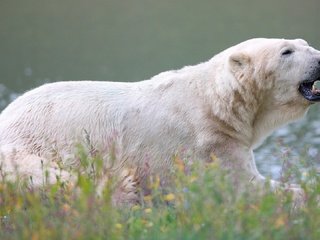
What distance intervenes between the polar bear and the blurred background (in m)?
8.59

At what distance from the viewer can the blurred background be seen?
19375 millimetres

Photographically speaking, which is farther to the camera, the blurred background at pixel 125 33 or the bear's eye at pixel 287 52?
the blurred background at pixel 125 33

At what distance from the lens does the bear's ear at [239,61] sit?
5.89m

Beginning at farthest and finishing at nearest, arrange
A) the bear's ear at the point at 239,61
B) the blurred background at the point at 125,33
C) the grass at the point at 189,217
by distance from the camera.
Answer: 1. the blurred background at the point at 125,33
2. the bear's ear at the point at 239,61
3. the grass at the point at 189,217

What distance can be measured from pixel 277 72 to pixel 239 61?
300 mm

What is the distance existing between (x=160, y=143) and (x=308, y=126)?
346 inches

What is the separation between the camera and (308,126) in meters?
14.3

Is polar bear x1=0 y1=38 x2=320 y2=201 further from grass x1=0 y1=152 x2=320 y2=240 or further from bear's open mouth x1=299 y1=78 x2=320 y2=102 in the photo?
grass x1=0 y1=152 x2=320 y2=240

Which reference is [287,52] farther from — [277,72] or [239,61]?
[239,61]

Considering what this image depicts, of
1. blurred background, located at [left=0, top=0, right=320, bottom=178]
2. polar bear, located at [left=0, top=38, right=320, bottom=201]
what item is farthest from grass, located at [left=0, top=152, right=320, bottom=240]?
blurred background, located at [left=0, top=0, right=320, bottom=178]

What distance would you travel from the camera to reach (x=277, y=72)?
5.93 metres

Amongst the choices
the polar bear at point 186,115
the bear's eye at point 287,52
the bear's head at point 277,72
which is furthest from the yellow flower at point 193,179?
the bear's eye at point 287,52

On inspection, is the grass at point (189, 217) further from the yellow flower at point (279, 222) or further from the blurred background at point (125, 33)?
the blurred background at point (125, 33)

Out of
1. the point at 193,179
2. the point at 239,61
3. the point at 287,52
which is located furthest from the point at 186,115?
the point at 193,179
